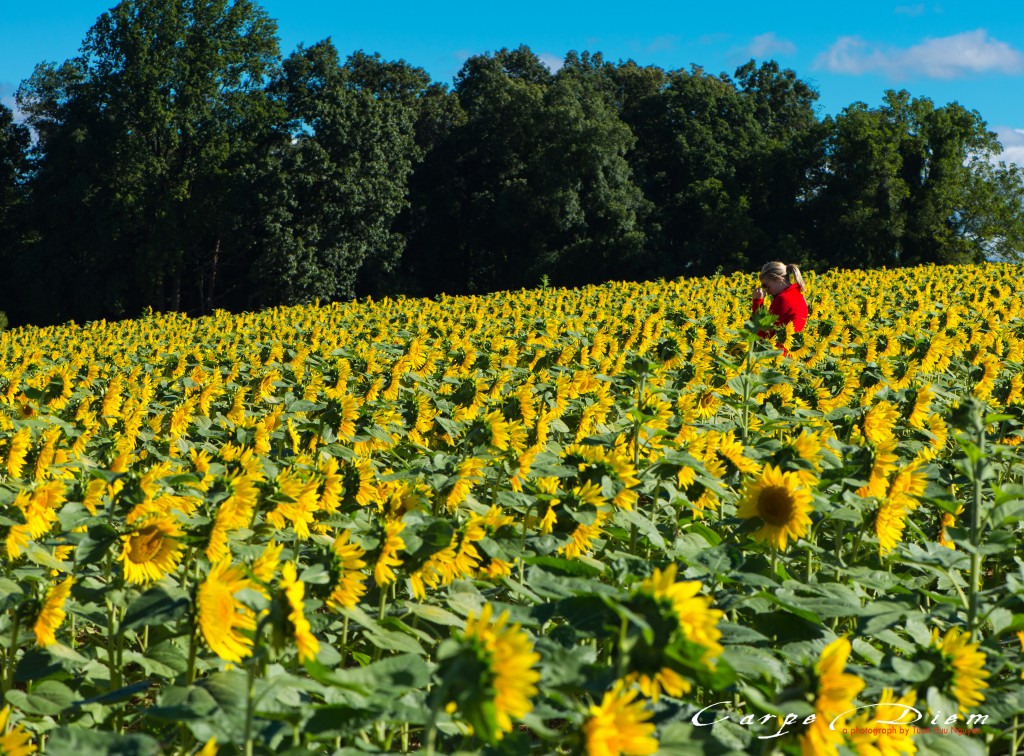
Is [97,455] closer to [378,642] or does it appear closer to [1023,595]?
[378,642]

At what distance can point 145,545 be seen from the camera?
235 cm

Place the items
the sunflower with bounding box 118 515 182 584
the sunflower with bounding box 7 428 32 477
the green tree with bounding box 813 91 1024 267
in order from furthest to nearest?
the green tree with bounding box 813 91 1024 267
the sunflower with bounding box 7 428 32 477
the sunflower with bounding box 118 515 182 584

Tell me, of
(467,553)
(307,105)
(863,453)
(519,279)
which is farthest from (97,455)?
Answer: (519,279)

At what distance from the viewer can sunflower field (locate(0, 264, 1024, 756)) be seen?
1496 millimetres

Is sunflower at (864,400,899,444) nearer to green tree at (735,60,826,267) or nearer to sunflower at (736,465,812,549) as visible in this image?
sunflower at (736,465,812,549)

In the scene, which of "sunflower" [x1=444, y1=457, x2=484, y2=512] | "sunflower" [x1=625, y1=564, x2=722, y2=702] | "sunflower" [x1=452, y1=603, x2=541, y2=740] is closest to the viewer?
"sunflower" [x1=452, y1=603, x2=541, y2=740]

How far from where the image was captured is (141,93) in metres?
30.5

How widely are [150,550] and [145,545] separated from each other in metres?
0.02

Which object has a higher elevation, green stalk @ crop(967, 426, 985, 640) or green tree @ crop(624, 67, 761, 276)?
green tree @ crop(624, 67, 761, 276)

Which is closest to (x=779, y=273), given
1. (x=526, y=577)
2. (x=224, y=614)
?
(x=526, y=577)

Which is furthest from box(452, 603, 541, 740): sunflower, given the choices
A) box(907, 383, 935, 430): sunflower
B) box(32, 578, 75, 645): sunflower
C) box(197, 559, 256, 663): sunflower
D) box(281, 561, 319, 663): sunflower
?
box(907, 383, 935, 430): sunflower

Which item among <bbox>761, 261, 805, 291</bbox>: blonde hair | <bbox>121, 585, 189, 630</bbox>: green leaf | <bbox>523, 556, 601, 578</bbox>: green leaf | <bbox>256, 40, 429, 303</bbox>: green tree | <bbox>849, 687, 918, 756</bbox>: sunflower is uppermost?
<bbox>256, 40, 429, 303</bbox>: green tree

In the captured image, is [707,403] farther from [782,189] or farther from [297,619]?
[782,189]

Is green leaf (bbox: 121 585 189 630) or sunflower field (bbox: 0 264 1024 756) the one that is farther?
green leaf (bbox: 121 585 189 630)
